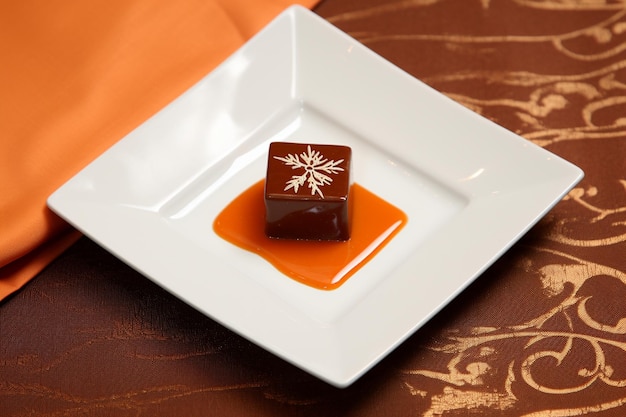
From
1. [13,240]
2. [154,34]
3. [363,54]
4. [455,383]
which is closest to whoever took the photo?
[455,383]

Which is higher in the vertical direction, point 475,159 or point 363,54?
point 363,54

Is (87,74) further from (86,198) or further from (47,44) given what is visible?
(86,198)

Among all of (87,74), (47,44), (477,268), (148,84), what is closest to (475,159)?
(477,268)

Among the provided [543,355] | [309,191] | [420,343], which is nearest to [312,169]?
[309,191]

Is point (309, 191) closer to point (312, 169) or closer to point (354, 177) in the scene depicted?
point (312, 169)

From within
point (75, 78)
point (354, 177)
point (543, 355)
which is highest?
point (75, 78)

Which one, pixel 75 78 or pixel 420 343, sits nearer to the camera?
pixel 420 343
